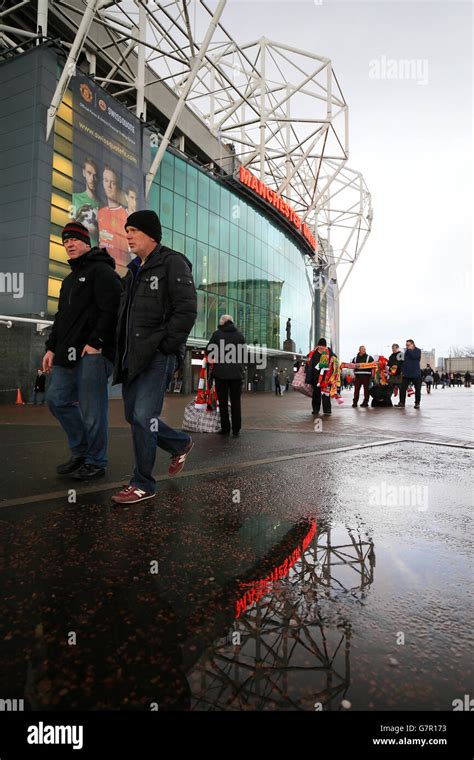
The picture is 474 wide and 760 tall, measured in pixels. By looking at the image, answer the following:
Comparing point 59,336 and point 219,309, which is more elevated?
point 219,309

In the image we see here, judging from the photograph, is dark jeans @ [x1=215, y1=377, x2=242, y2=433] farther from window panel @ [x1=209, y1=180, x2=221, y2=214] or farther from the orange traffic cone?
window panel @ [x1=209, y1=180, x2=221, y2=214]

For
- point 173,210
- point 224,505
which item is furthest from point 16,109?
point 224,505

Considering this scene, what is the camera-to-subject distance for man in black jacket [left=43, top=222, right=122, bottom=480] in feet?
11.8

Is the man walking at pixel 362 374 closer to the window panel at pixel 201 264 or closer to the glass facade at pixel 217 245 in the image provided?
the glass facade at pixel 217 245

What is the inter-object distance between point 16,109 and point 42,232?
16.7 feet

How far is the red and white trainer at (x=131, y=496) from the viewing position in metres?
2.87

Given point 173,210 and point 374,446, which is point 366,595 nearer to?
point 374,446

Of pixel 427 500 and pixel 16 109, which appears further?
pixel 16 109

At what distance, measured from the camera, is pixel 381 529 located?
2.49 metres

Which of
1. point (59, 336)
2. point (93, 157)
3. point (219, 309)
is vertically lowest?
point (59, 336)

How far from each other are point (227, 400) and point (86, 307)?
3.51 m

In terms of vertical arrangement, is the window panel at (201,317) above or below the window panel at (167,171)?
below

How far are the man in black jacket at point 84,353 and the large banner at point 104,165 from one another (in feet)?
51.8

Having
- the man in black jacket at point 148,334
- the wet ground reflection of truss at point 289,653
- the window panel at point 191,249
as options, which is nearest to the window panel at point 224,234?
the window panel at point 191,249
